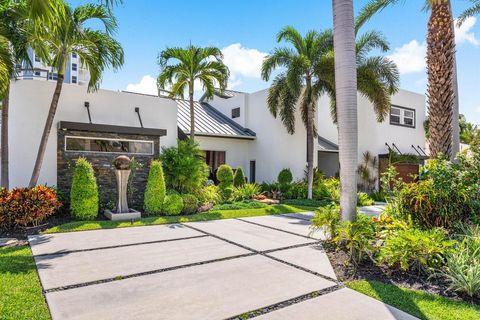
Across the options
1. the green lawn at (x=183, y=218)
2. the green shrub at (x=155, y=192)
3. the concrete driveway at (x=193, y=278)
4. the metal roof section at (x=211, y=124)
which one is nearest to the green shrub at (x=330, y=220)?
the concrete driveway at (x=193, y=278)

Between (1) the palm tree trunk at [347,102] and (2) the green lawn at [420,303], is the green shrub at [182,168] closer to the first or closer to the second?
(1) the palm tree trunk at [347,102]

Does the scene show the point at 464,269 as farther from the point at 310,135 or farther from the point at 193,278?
the point at 310,135

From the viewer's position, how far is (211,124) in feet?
65.4

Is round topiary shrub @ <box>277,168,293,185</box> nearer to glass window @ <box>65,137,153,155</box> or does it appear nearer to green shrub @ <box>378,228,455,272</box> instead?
glass window @ <box>65,137,153,155</box>

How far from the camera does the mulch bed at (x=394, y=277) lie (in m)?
4.41

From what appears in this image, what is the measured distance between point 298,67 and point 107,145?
9.10m

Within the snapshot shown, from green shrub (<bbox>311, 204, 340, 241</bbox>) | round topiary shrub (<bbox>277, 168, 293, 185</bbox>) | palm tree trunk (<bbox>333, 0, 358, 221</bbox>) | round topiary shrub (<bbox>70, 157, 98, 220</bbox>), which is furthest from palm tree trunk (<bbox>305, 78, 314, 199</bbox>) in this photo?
round topiary shrub (<bbox>70, 157, 98, 220</bbox>)

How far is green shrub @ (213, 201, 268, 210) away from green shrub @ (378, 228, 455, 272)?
8327mm

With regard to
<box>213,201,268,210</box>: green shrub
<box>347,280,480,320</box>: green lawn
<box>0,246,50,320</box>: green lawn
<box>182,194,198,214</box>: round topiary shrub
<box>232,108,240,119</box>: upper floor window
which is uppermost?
<box>232,108,240,119</box>: upper floor window

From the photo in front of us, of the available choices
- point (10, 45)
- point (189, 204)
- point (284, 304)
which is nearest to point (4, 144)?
point (10, 45)

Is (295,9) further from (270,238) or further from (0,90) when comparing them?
(0,90)

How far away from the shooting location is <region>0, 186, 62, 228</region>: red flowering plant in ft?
27.5

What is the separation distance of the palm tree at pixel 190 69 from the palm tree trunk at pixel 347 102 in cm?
889

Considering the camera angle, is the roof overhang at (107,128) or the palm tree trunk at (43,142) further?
the roof overhang at (107,128)
